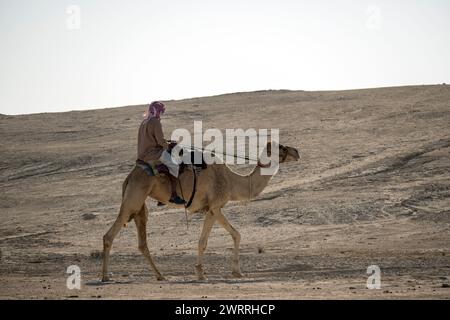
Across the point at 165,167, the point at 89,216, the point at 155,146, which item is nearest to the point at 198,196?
the point at 165,167

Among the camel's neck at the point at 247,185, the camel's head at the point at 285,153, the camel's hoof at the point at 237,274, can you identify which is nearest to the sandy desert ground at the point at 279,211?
the camel's hoof at the point at 237,274

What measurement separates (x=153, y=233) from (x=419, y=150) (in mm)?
10837

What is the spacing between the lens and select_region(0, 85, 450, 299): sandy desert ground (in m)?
14.2

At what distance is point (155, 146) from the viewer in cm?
1523

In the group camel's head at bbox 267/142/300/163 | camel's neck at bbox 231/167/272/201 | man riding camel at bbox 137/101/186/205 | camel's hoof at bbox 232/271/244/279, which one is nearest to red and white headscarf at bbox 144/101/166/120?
man riding camel at bbox 137/101/186/205

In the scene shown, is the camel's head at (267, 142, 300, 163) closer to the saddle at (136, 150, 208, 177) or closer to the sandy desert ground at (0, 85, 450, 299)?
the saddle at (136, 150, 208, 177)

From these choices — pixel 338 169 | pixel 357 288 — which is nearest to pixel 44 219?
pixel 338 169

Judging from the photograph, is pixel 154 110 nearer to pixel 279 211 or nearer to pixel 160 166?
pixel 160 166

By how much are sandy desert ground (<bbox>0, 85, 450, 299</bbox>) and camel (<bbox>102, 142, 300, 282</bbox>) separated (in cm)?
56

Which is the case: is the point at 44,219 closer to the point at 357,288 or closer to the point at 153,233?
the point at 153,233

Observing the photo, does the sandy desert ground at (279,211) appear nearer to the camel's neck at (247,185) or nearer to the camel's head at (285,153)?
the camel's neck at (247,185)

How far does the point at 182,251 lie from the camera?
66.7 ft

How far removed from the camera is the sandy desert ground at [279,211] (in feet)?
46.5

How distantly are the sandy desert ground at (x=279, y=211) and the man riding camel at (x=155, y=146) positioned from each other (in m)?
1.75
